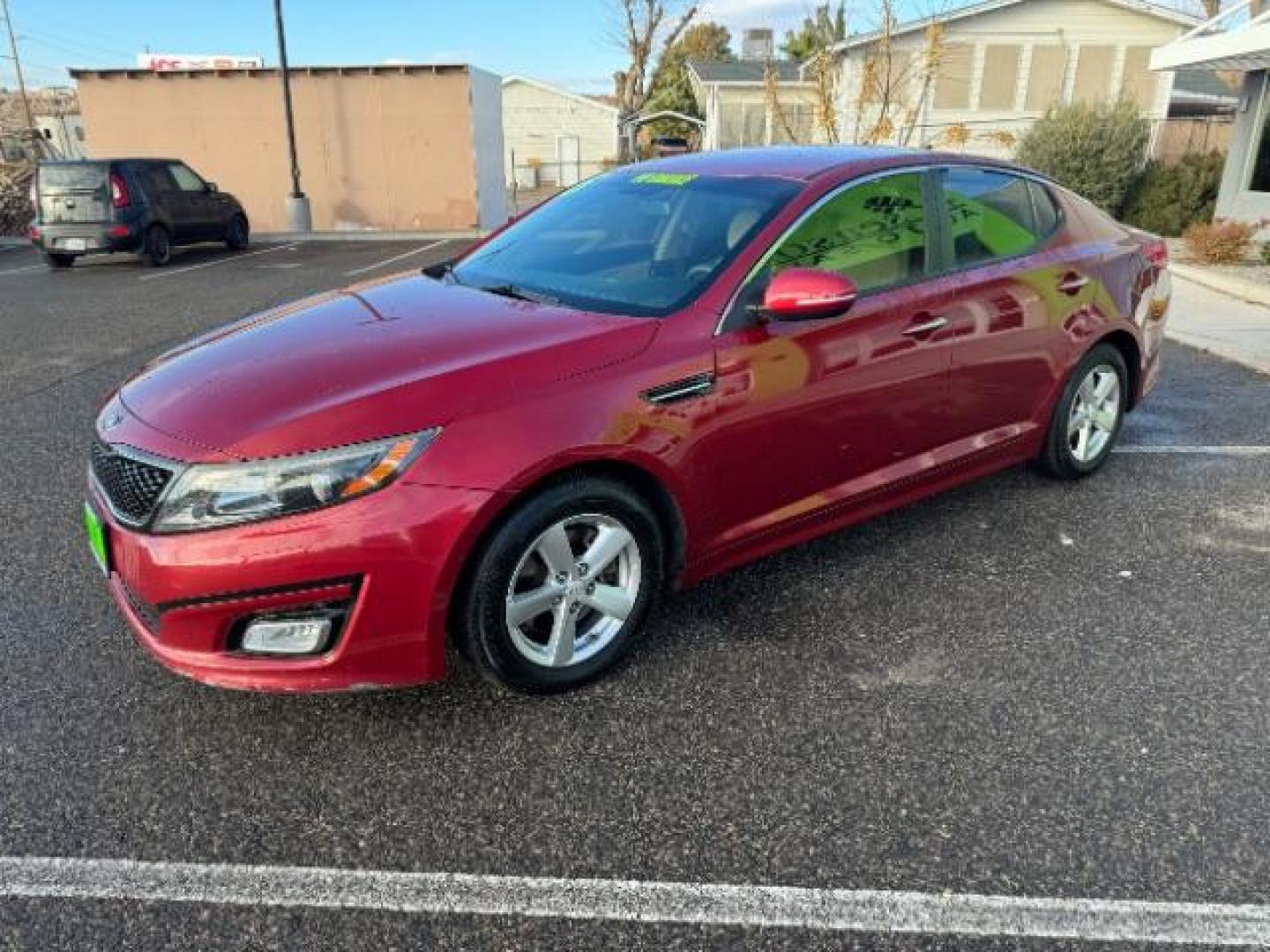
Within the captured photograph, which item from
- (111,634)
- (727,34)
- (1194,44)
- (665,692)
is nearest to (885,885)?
(665,692)

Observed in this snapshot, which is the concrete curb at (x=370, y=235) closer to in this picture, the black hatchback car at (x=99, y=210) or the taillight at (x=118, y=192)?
the black hatchback car at (x=99, y=210)

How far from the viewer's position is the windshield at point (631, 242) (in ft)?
10.4

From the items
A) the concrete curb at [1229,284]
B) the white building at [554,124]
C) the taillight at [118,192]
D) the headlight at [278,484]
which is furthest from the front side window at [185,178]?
the white building at [554,124]

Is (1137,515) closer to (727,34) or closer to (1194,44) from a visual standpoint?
(1194,44)

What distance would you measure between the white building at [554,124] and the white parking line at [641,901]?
47064 mm

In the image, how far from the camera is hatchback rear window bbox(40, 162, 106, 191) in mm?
13875

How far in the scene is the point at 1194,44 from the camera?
13.9 meters

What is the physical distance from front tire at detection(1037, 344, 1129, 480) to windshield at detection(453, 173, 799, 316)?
6.17 ft

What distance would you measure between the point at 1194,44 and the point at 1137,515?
12974 mm

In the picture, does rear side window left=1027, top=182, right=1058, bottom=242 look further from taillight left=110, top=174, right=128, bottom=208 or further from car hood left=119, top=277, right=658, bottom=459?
taillight left=110, top=174, right=128, bottom=208

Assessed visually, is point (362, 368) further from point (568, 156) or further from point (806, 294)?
point (568, 156)

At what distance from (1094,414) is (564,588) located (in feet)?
10.1

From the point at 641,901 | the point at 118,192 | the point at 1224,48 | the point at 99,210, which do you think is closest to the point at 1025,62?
the point at 1224,48

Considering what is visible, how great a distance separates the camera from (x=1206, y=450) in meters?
5.21
